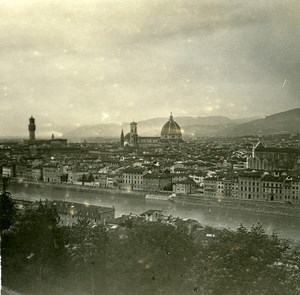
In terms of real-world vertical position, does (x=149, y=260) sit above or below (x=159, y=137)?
below

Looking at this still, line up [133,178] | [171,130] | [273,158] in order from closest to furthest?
[273,158] → [171,130] → [133,178]

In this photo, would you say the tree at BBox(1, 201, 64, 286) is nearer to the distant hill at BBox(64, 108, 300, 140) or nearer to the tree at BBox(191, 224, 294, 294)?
the distant hill at BBox(64, 108, 300, 140)

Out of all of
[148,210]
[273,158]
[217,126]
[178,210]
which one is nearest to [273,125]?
[273,158]

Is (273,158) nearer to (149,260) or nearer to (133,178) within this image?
(149,260)

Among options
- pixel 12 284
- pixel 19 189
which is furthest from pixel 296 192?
pixel 19 189

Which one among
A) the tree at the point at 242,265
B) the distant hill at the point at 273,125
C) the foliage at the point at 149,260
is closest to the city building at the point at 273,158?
the distant hill at the point at 273,125

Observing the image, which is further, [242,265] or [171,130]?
[171,130]

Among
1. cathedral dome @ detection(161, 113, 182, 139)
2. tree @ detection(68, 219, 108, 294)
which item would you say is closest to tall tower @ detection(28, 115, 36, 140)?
tree @ detection(68, 219, 108, 294)

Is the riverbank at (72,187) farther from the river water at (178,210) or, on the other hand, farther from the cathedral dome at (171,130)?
the cathedral dome at (171,130)
